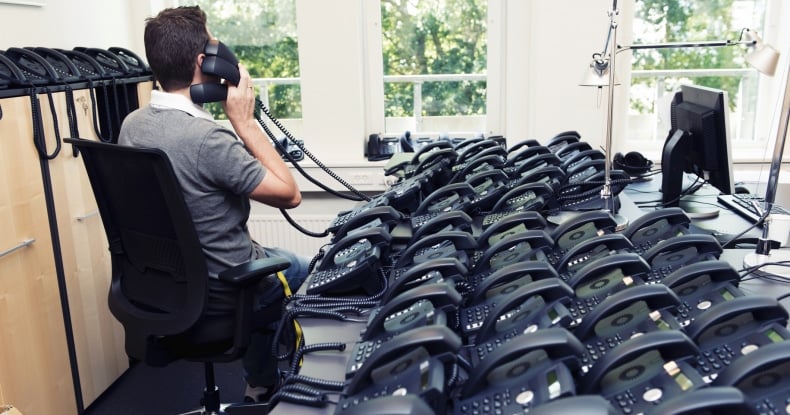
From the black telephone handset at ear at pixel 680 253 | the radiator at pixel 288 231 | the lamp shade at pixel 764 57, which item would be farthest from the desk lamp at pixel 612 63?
the radiator at pixel 288 231

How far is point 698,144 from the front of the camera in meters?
2.31

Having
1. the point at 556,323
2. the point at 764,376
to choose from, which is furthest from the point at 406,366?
the point at 764,376

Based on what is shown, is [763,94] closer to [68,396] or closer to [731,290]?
[731,290]

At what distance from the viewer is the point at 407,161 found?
8.93ft

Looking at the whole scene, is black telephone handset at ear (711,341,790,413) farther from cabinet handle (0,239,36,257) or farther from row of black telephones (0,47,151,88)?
row of black telephones (0,47,151,88)

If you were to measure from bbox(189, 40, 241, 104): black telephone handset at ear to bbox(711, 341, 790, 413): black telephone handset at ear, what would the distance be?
154 cm

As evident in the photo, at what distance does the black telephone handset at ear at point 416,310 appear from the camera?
116cm

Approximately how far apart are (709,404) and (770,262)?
3.60 feet

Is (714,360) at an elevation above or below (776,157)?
below

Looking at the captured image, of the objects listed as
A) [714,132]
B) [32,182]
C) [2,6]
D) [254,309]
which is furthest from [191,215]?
[714,132]

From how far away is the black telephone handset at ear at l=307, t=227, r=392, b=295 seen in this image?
150 centimetres

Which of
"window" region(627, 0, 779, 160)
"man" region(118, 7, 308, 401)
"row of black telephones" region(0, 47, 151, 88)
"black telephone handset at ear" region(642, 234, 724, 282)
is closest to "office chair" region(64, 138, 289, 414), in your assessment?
"man" region(118, 7, 308, 401)

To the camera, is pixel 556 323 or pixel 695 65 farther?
pixel 695 65

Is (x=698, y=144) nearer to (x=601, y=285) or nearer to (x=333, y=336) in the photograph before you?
(x=601, y=285)
